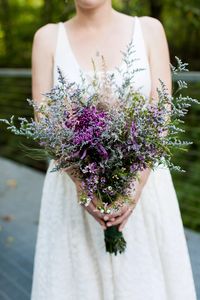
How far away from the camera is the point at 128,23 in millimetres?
2281

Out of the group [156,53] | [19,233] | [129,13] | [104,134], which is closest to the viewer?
[104,134]

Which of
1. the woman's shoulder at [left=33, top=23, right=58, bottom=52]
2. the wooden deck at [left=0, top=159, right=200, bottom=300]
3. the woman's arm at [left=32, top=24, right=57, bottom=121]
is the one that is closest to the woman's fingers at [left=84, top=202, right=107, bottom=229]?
the woman's arm at [left=32, top=24, right=57, bottom=121]

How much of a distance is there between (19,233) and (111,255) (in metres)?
2.39

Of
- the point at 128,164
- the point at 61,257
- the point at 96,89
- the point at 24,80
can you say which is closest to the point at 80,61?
the point at 96,89

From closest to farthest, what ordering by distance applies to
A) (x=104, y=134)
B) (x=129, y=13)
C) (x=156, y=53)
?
1. (x=104, y=134)
2. (x=156, y=53)
3. (x=129, y=13)

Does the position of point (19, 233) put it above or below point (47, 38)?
below

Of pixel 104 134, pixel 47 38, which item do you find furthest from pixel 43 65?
pixel 104 134

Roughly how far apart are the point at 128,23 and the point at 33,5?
25.9 feet

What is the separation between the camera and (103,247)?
7.44ft

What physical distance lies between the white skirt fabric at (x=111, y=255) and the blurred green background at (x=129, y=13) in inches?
72.1

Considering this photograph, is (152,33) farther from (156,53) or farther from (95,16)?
(95,16)

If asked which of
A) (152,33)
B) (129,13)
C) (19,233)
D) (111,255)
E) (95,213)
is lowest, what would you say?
(19,233)

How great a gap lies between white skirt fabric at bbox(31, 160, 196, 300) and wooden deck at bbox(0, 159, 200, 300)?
99 centimetres

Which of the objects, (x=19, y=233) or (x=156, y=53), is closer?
(x=156, y=53)
